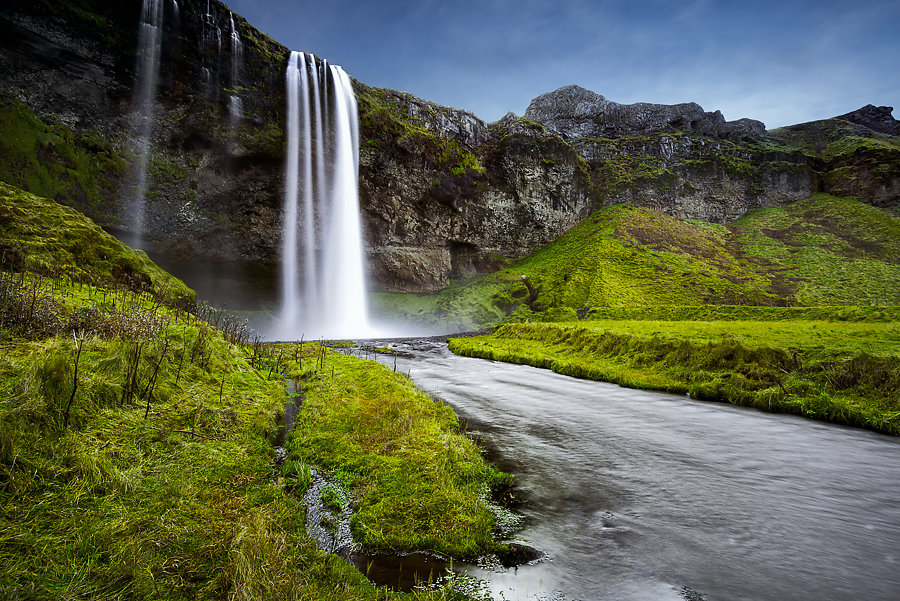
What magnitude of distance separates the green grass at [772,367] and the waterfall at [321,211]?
41.0 meters

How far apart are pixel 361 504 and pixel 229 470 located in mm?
2271

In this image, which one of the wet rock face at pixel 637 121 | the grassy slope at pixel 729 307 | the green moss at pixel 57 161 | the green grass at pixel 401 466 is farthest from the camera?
the wet rock face at pixel 637 121

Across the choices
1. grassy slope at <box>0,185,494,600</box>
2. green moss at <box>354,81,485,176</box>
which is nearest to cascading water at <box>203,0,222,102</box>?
green moss at <box>354,81,485,176</box>

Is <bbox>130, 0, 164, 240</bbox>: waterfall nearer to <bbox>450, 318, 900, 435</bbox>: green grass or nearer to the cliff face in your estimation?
the cliff face

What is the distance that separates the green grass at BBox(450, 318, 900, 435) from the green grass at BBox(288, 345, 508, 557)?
11721mm

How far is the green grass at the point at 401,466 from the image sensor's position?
5.13 metres

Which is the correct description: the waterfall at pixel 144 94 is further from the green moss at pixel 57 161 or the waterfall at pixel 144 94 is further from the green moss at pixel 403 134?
the green moss at pixel 403 134

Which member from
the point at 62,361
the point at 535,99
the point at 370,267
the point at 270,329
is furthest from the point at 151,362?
the point at 535,99

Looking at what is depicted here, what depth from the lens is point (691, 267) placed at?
61.4m

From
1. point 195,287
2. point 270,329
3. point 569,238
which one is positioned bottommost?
point 270,329

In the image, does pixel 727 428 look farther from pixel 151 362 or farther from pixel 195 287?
pixel 195 287

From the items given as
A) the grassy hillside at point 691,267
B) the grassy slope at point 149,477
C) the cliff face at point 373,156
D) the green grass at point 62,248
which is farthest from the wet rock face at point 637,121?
the grassy slope at point 149,477

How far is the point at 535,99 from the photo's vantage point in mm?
136375

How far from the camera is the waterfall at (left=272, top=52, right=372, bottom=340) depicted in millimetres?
48125
